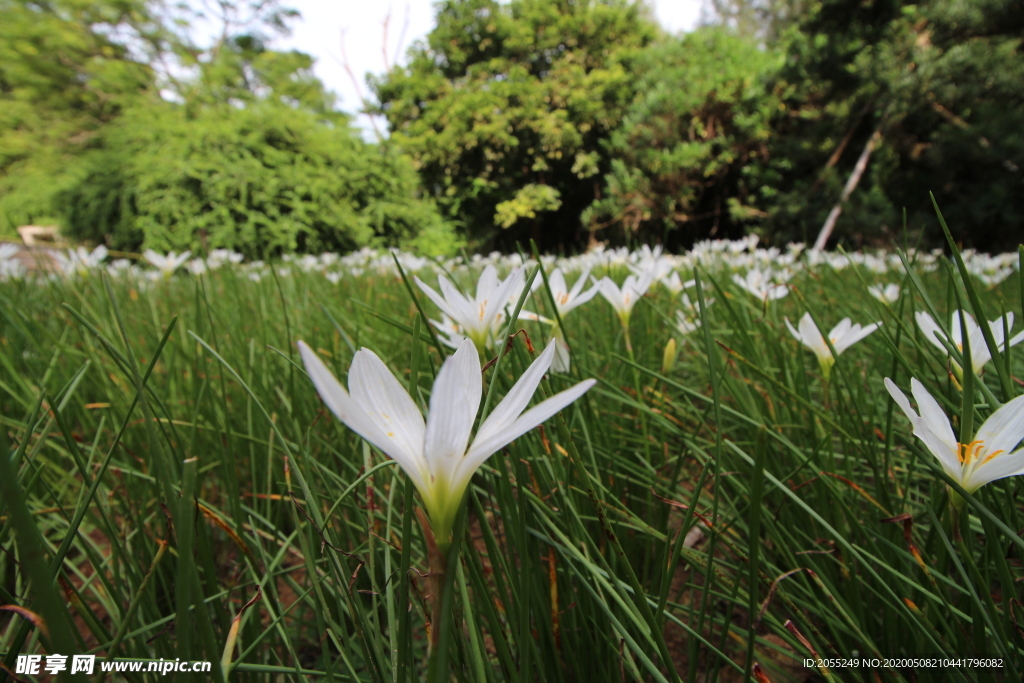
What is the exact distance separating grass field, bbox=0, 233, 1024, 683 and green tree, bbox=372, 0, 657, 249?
20.2ft

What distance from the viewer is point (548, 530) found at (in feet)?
1.62

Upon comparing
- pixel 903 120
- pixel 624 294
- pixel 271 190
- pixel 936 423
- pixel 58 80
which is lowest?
pixel 936 423

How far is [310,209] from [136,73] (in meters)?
13.2

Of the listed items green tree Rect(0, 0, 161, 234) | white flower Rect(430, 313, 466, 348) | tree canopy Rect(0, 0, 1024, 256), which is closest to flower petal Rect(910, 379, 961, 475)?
white flower Rect(430, 313, 466, 348)

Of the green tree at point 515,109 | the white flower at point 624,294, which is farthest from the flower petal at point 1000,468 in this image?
the green tree at point 515,109

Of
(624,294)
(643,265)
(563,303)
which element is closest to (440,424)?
(563,303)

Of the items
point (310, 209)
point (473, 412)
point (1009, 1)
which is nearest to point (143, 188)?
point (310, 209)

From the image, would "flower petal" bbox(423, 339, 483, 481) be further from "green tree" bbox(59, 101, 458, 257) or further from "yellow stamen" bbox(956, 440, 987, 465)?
"green tree" bbox(59, 101, 458, 257)

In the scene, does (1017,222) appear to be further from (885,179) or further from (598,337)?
(598,337)

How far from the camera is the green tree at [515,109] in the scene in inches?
297

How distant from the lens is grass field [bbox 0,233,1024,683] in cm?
36

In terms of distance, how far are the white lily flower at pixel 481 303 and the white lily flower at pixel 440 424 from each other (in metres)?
0.19

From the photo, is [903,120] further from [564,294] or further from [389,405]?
[389,405]

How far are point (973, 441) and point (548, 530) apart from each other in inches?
14.0
